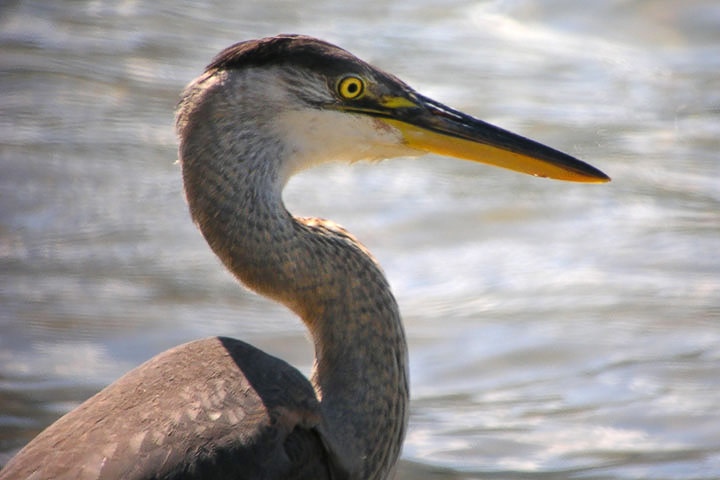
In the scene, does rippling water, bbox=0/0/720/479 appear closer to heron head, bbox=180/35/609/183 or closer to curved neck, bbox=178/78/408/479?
curved neck, bbox=178/78/408/479

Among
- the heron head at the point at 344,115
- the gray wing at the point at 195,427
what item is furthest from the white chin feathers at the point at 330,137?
the gray wing at the point at 195,427

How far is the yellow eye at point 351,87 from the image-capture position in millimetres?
3463

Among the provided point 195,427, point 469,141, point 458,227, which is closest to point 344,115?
point 469,141

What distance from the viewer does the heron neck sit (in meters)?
3.35

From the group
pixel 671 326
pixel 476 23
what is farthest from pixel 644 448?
pixel 476 23

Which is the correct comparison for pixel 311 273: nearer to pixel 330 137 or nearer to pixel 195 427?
pixel 330 137

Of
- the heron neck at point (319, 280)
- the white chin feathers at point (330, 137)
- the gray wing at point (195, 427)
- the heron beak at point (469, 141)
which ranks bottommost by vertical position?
the gray wing at point (195, 427)

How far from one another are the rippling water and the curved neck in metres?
1.07

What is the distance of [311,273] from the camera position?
340cm

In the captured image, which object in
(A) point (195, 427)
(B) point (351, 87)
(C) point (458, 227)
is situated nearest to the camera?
(A) point (195, 427)

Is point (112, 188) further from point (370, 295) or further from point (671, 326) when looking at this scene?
point (370, 295)

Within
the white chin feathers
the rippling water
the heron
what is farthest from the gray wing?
the rippling water

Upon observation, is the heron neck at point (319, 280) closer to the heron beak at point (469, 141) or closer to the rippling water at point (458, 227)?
the heron beak at point (469, 141)

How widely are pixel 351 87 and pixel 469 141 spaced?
433 millimetres
